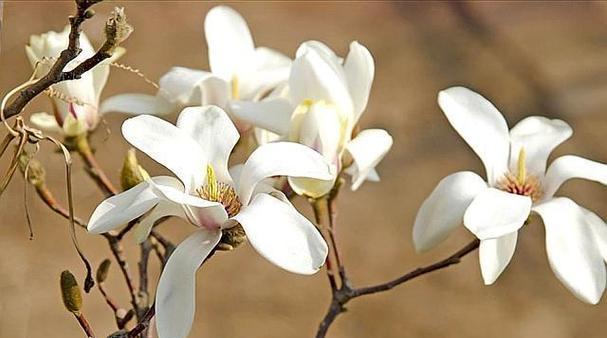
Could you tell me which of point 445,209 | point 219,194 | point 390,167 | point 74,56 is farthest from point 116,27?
point 390,167

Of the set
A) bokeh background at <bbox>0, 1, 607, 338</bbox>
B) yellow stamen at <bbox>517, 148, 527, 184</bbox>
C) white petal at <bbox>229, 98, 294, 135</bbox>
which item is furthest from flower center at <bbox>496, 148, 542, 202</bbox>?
bokeh background at <bbox>0, 1, 607, 338</bbox>

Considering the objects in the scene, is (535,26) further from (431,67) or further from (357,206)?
(357,206)

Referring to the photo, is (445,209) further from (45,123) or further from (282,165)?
(45,123)

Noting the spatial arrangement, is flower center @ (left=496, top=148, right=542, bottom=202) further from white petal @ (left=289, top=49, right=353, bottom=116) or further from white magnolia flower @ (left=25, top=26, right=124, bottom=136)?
white magnolia flower @ (left=25, top=26, right=124, bottom=136)

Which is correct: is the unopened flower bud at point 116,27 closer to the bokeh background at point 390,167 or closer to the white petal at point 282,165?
the white petal at point 282,165

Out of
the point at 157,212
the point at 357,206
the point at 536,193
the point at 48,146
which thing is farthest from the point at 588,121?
the point at 157,212
